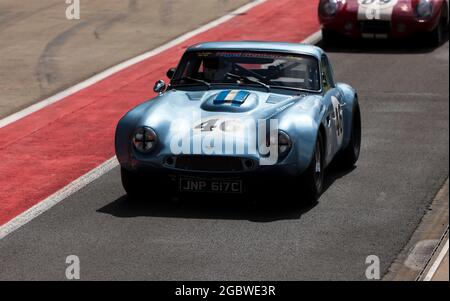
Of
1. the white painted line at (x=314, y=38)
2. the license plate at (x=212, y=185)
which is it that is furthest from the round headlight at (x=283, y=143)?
the white painted line at (x=314, y=38)

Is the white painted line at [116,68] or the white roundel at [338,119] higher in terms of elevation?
the white roundel at [338,119]

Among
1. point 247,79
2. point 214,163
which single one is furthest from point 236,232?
point 247,79

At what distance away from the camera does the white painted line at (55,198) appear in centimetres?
1163

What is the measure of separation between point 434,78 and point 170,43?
16.2ft

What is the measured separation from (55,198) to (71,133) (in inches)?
134

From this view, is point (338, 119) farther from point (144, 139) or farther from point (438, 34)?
point (438, 34)

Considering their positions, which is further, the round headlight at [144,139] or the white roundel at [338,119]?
the white roundel at [338,119]

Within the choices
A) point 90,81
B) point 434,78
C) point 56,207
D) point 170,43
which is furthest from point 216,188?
point 170,43

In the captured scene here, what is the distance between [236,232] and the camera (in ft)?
37.2

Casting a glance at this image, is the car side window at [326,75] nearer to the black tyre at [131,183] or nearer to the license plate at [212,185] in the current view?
the license plate at [212,185]

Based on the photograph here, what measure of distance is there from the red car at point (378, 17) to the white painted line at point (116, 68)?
270 cm

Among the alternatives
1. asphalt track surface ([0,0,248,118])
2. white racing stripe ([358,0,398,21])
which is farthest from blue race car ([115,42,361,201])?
white racing stripe ([358,0,398,21])

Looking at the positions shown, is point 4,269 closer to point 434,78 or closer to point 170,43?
point 434,78

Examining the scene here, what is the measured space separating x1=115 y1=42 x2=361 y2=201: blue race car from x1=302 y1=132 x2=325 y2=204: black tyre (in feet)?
0.04
